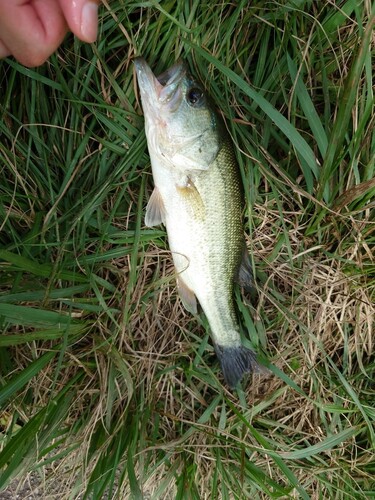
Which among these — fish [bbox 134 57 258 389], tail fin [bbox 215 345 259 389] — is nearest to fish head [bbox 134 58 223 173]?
fish [bbox 134 57 258 389]

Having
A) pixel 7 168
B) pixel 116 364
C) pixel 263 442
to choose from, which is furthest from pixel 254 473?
pixel 7 168

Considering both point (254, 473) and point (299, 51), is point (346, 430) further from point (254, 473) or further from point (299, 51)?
point (299, 51)

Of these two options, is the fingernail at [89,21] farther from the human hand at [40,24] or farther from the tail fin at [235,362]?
the tail fin at [235,362]

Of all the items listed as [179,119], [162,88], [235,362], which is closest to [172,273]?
[235,362]

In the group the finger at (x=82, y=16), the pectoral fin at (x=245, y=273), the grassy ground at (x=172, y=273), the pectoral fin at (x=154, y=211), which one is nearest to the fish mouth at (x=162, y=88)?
the grassy ground at (x=172, y=273)

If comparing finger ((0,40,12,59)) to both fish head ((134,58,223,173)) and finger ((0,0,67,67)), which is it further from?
fish head ((134,58,223,173))
